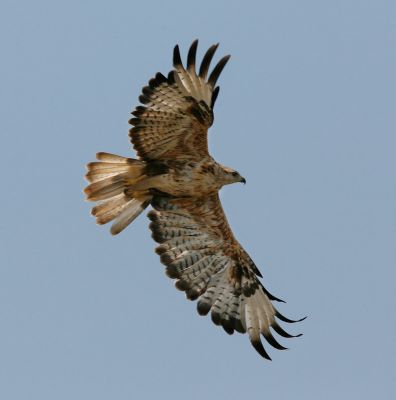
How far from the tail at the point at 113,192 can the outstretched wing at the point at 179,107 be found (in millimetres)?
532

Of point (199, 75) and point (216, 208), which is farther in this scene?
point (216, 208)

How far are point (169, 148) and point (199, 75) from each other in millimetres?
1003

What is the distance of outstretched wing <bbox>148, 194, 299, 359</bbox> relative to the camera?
1305 cm

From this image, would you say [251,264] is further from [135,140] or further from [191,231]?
[135,140]

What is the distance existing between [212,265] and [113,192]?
1596mm

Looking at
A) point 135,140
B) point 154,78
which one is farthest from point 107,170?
point 154,78

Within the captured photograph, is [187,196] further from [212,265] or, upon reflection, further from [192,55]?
[192,55]

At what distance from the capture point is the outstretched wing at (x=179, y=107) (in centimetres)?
1220

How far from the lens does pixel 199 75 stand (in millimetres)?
12219

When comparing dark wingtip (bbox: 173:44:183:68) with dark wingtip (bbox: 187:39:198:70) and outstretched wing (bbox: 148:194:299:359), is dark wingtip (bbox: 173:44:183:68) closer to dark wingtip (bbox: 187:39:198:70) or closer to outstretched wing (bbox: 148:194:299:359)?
dark wingtip (bbox: 187:39:198:70)

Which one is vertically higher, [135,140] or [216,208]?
[135,140]

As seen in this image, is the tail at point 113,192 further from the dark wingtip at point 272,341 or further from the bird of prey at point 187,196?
the dark wingtip at point 272,341

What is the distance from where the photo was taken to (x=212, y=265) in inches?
527

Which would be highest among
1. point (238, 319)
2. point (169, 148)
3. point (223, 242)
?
point (169, 148)
